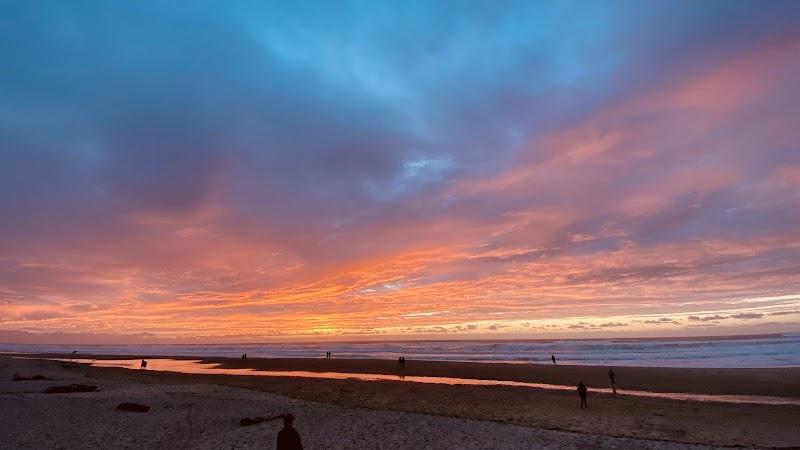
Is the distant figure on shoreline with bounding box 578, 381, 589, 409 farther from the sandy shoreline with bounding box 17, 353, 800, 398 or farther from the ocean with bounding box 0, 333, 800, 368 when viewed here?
the ocean with bounding box 0, 333, 800, 368

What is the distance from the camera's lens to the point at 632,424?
23.1 metres

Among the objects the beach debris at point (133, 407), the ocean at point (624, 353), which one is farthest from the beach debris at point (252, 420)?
the ocean at point (624, 353)

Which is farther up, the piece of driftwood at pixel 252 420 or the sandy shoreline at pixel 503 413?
the piece of driftwood at pixel 252 420

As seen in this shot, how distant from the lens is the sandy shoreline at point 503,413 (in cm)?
1939

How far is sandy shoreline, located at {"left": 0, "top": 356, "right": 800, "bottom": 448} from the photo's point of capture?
19.4 meters

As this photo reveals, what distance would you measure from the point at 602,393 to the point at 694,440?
52.5ft

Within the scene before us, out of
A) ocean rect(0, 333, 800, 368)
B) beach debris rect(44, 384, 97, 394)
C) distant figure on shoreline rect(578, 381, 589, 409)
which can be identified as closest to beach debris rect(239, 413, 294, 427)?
distant figure on shoreline rect(578, 381, 589, 409)

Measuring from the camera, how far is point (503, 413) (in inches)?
1039

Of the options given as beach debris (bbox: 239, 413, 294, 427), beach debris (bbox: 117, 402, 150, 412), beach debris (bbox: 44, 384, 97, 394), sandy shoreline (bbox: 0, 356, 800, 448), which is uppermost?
beach debris (bbox: 44, 384, 97, 394)

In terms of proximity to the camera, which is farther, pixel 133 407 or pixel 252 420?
pixel 133 407

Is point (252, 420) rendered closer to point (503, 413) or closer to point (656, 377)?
point (503, 413)

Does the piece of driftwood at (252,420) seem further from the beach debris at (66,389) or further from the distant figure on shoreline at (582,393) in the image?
the beach debris at (66,389)

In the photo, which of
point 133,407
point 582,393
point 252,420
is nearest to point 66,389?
point 133,407

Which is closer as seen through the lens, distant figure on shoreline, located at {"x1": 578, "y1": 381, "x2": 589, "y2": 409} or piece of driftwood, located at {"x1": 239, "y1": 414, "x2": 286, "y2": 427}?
piece of driftwood, located at {"x1": 239, "y1": 414, "x2": 286, "y2": 427}
